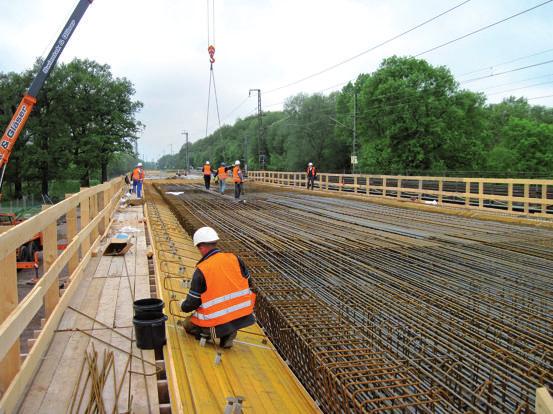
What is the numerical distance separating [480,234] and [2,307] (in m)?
10.0

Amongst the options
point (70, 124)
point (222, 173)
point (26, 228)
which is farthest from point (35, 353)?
point (70, 124)

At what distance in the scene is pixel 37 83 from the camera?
19531mm

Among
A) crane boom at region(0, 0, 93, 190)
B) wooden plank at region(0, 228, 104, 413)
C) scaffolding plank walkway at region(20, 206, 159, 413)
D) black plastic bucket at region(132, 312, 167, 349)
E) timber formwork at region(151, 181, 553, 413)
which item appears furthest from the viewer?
crane boom at region(0, 0, 93, 190)

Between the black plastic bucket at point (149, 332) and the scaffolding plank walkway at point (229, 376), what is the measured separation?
0.11 metres

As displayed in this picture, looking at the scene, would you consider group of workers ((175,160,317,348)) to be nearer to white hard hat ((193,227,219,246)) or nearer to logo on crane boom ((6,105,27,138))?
white hard hat ((193,227,219,246))

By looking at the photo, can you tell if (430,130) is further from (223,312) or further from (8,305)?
(8,305)

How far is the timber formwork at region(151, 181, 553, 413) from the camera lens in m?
3.83

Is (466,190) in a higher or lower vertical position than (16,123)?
lower

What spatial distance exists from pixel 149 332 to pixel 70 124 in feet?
183

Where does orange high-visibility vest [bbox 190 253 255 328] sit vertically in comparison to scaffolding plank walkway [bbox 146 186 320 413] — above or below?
above

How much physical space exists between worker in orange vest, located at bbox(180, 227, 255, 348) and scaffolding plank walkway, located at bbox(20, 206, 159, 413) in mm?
570

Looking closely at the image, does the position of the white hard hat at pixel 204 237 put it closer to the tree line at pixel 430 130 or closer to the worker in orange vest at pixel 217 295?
the worker in orange vest at pixel 217 295

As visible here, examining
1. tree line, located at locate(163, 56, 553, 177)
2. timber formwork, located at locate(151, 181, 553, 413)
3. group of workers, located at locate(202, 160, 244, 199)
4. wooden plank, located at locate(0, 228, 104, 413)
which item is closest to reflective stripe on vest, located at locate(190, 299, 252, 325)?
timber formwork, located at locate(151, 181, 553, 413)

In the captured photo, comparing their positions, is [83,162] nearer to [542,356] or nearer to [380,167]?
[380,167]
